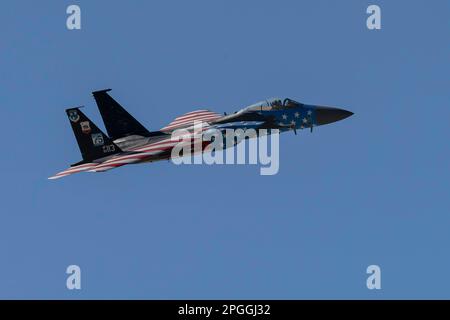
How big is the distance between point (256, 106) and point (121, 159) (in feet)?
30.8

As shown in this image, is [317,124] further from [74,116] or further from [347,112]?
[74,116]

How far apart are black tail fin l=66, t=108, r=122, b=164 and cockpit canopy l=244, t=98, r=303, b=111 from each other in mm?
8600

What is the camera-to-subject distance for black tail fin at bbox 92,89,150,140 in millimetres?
59844

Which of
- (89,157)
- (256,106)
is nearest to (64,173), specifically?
(89,157)

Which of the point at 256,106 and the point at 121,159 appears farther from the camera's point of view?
the point at 256,106

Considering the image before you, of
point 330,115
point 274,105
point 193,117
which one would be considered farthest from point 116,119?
point 330,115

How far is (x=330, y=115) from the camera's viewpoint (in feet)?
192

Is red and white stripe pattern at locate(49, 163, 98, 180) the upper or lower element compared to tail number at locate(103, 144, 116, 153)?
lower

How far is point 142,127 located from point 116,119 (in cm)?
168

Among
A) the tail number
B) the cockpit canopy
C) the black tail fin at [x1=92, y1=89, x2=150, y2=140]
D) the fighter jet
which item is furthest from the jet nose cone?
the tail number

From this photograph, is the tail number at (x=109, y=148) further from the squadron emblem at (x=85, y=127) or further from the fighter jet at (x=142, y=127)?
the squadron emblem at (x=85, y=127)

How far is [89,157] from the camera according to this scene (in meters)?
57.0

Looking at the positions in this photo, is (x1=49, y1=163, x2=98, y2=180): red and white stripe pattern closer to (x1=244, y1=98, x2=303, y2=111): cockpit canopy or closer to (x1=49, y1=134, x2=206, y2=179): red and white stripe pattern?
(x1=49, y1=134, x2=206, y2=179): red and white stripe pattern

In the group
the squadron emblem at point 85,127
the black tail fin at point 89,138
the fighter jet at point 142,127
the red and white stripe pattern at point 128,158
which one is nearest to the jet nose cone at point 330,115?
the fighter jet at point 142,127
